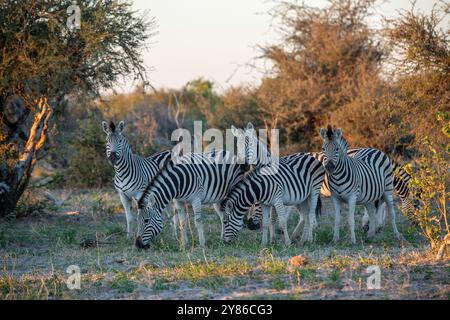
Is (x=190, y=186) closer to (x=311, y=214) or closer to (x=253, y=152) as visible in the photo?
Answer: (x=253, y=152)

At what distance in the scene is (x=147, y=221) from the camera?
29.2 ft

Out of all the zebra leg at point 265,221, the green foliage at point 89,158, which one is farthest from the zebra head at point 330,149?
the green foliage at point 89,158

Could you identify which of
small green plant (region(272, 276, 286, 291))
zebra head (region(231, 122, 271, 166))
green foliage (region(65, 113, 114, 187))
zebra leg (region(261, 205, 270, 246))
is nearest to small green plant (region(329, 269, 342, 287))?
small green plant (region(272, 276, 286, 291))

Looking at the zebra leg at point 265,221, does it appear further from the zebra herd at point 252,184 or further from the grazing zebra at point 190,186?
the grazing zebra at point 190,186

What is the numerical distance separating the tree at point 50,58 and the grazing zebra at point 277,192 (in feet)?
11.1

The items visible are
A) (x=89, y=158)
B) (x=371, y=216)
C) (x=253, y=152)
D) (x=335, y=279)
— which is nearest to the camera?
(x=335, y=279)

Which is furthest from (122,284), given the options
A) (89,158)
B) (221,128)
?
(221,128)

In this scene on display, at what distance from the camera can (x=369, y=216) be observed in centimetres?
1020

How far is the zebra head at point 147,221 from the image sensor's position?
885cm

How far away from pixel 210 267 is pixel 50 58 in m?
4.94

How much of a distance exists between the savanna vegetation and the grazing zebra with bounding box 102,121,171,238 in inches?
23.1

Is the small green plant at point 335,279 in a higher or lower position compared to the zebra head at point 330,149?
lower
